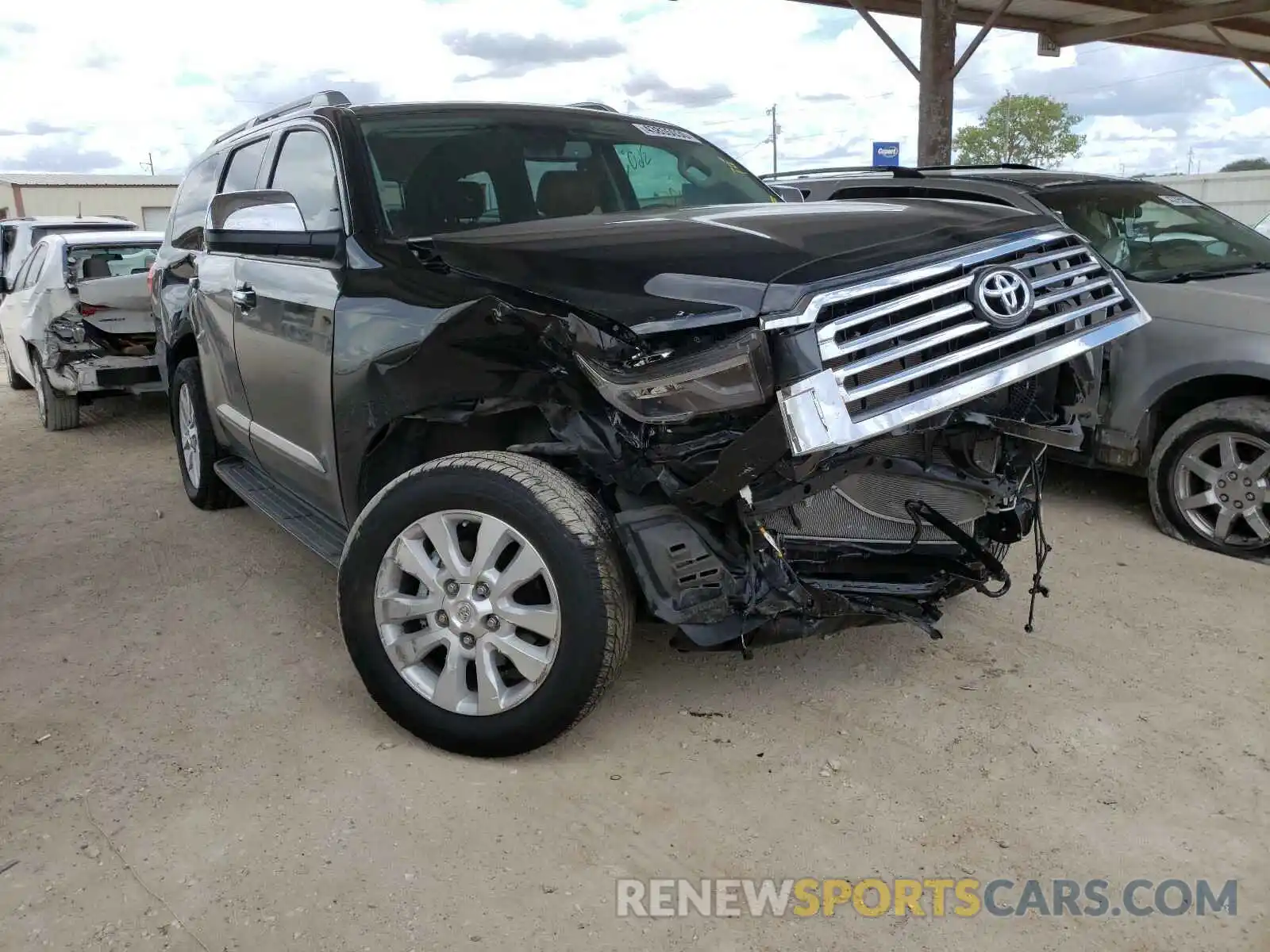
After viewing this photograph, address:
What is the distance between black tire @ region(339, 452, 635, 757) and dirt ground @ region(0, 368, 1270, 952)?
0.15 m

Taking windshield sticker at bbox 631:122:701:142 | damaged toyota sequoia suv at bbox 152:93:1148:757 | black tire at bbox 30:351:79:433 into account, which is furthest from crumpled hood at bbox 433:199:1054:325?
black tire at bbox 30:351:79:433

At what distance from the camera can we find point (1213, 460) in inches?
189

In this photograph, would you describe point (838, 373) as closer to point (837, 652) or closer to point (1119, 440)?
point (837, 652)

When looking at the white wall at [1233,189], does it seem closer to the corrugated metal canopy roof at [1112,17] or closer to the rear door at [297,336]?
the corrugated metal canopy roof at [1112,17]

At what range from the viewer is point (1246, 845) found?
261 cm

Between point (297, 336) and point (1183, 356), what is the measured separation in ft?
12.9

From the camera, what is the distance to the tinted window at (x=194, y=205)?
5418 millimetres

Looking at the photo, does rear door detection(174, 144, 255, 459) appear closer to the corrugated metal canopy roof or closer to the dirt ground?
the dirt ground

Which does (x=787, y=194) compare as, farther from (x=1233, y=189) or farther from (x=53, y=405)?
(x=1233, y=189)

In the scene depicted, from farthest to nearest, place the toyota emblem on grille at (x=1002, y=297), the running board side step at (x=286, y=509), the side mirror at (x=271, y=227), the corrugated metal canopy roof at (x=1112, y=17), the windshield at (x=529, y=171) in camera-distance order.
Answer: the corrugated metal canopy roof at (x=1112, y=17), the running board side step at (x=286, y=509), the windshield at (x=529, y=171), the side mirror at (x=271, y=227), the toyota emblem on grille at (x=1002, y=297)

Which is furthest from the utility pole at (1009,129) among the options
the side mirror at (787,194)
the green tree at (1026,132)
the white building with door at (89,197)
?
the side mirror at (787,194)

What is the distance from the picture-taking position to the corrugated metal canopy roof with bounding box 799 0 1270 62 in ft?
36.8

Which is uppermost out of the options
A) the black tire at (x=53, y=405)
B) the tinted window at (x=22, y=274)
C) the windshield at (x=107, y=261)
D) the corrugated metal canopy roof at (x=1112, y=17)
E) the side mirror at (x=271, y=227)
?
the corrugated metal canopy roof at (x=1112, y=17)

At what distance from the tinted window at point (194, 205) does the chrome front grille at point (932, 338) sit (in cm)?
395
